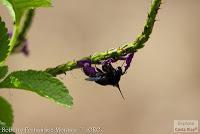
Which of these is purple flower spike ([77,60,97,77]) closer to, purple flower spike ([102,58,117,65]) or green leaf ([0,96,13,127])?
purple flower spike ([102,58,117,65])

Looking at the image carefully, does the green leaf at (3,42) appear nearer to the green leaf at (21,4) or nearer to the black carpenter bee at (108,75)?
the green leaf at (21,4)

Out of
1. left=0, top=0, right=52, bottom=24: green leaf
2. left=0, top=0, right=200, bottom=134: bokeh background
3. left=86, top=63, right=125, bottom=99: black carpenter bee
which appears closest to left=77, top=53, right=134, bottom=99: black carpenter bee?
left=86, top=63, right=125, bottom=99: black carpenter bee

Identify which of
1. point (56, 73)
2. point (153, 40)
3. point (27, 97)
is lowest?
point (56, 73)

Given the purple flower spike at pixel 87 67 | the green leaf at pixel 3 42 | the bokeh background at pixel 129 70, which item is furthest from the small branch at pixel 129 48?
the bokeh background at pixel 129 70

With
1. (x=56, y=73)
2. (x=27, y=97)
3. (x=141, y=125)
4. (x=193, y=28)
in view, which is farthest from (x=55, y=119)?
(x=56, y=73)

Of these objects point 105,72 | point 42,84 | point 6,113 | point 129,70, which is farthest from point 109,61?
point 129,70

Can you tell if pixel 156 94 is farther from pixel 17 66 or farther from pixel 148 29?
pixel 148 29
